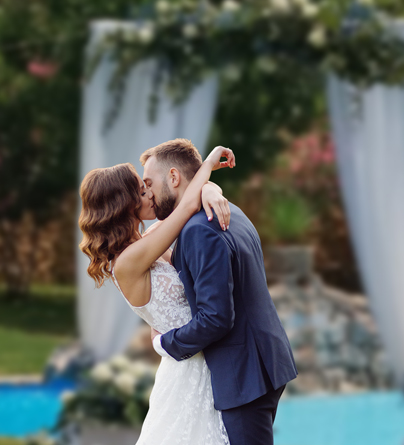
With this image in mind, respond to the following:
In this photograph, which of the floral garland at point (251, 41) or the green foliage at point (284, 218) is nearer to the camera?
the floral garland at point (251, 41)

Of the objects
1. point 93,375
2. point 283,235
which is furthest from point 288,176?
point 93,375

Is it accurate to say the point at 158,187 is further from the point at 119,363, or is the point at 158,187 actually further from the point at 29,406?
the point at 29,406

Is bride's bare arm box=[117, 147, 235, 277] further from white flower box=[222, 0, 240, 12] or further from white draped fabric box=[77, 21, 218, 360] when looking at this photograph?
white flower box=[222, 0, 240, 12]

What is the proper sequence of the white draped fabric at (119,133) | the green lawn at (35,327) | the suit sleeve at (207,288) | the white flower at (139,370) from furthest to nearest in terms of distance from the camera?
the green lawn at (35,327) → the white draped fabric at (119,133) → the white flower at (139,370) → the suit sleeve at (207,288)

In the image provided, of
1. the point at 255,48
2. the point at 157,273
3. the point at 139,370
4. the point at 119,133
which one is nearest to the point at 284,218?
the point at 255,48

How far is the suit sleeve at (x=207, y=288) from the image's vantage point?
1668mm

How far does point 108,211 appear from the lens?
1.84 metres

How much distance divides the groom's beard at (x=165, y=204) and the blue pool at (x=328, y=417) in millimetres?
2645

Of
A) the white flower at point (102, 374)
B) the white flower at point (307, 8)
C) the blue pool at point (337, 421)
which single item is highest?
the white flower at point (307, 8)

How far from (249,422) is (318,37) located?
116 inches

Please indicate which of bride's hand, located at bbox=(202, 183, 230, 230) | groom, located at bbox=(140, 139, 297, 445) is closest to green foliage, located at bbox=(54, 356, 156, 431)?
groom, located at bbox=(140, 139, 297, 445)

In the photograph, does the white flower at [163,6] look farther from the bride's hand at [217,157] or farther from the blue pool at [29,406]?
the blue pool at [29,406]

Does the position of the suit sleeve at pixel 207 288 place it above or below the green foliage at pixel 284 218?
below

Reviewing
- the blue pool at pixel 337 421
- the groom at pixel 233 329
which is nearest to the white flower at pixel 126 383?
the blue pool at pixel 337 421
